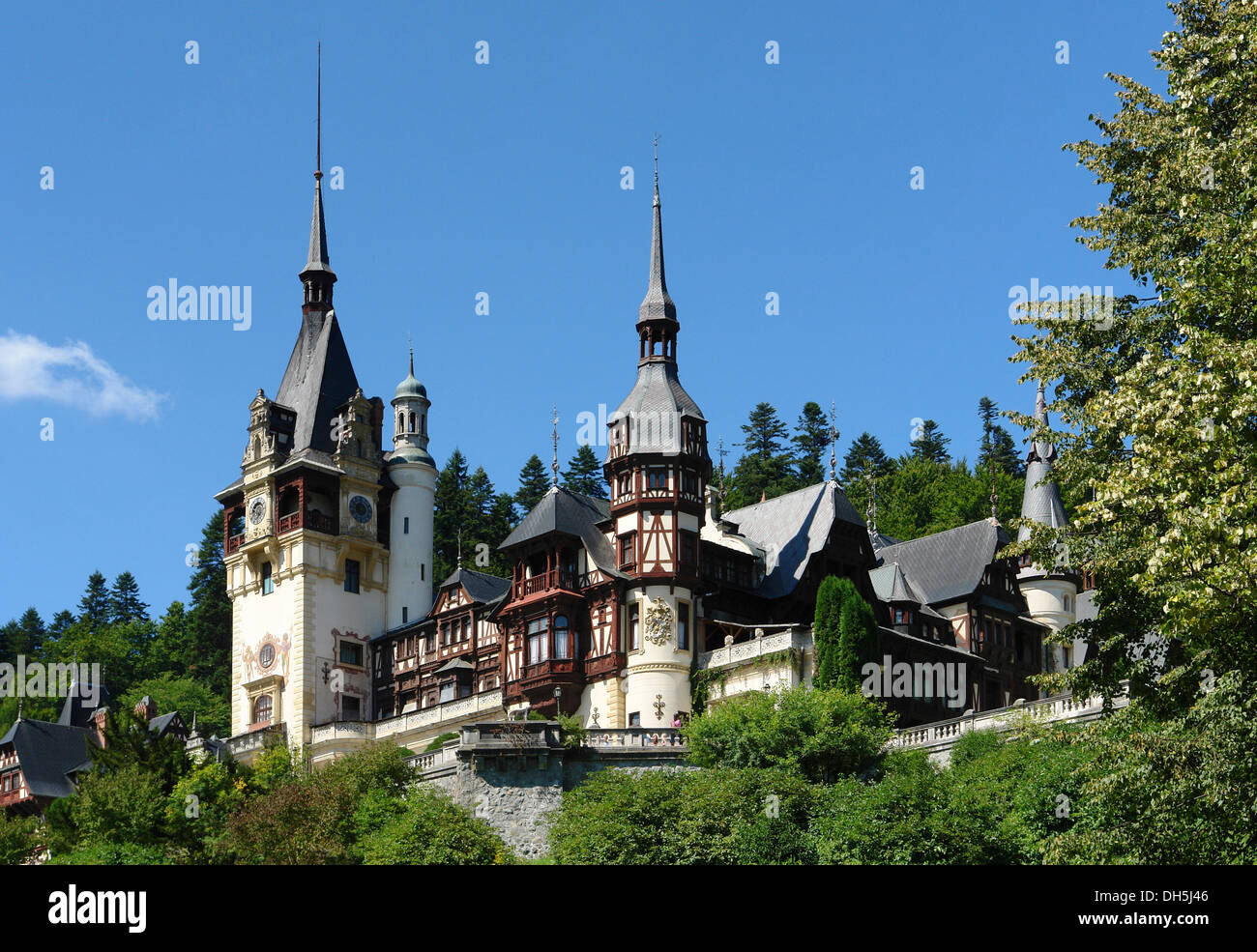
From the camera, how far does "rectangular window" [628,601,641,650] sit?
199ft

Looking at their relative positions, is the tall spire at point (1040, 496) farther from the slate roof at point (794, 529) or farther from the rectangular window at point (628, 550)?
the rectangular window at point (628, 550)

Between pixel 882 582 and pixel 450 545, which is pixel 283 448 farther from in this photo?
pixel 882 582

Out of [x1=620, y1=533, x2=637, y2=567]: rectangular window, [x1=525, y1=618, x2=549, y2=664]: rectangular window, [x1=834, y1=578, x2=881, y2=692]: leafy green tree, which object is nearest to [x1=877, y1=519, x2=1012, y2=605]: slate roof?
[x1=834, y1=578, x2=881, y2=692]: leafy green tree

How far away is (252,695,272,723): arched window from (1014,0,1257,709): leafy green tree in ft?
152

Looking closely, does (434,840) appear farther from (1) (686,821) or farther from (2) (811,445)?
(2) (811,445)

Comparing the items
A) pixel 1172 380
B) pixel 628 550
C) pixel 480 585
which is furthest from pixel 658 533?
pixel 1172 380

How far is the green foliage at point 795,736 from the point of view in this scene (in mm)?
47812

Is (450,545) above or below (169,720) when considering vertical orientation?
above

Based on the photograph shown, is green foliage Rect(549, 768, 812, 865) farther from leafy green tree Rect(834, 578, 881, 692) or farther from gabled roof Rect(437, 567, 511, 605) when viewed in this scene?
gabled roof Rect(437, 567, 511, 605)

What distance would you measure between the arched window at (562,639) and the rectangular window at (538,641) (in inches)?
15.9
